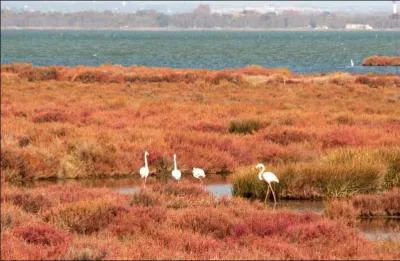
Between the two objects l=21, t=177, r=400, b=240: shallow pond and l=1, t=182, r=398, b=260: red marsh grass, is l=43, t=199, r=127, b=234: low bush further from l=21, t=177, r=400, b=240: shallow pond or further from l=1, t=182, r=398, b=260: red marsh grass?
l=21, t=177, r=400, b=240: shallow pond

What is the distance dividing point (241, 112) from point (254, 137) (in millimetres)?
7200

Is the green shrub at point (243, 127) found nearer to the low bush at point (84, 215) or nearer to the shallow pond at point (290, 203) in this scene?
the shallow pond at point (290, 203)

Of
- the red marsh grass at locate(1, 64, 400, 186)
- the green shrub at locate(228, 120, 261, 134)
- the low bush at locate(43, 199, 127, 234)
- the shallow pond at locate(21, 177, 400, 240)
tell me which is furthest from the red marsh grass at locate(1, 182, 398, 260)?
the green shrub at locate(228, 120, 261, 134)

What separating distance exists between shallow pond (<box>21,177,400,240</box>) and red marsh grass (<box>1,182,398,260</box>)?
5.86 feet

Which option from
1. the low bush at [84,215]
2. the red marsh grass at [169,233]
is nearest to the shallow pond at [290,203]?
the red marsh grass at [169,233]

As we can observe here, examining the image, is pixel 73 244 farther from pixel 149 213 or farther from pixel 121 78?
pixel 121 78

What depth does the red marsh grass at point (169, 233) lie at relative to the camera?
11.6 meters

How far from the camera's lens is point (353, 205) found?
17.1 metres

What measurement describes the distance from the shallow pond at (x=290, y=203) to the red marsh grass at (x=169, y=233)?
5.86 ft

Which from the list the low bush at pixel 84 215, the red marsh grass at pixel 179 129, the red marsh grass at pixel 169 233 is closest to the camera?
the red marsh grass at pixel 169 233

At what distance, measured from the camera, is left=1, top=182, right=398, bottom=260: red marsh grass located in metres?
11.6

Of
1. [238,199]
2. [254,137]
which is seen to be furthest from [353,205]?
[254,137]

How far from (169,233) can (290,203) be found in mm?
6607

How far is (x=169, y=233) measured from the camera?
12.8 m
